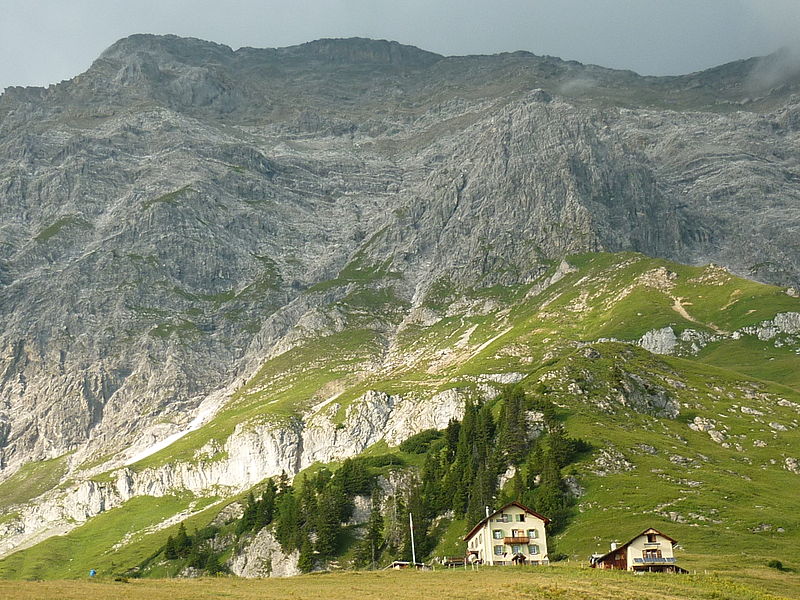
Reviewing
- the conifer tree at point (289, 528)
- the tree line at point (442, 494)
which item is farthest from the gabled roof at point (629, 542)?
the conifer tree at point (289, 528)

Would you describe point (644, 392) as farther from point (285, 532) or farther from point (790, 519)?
point (285, 532)

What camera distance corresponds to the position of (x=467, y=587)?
257ft

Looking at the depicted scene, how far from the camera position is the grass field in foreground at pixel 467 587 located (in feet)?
228

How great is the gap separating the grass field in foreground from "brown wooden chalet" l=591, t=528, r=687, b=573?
681 centimetres

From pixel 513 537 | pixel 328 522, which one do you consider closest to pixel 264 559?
pixel 328 522

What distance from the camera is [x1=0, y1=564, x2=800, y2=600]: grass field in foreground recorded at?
69.4 metres

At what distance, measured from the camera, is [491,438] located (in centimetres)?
17812

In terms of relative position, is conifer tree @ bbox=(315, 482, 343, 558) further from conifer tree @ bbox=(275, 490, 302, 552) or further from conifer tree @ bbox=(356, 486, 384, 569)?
conifer tree @ bbox=(356, 486, 384, 569)

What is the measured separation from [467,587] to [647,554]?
32.7 m

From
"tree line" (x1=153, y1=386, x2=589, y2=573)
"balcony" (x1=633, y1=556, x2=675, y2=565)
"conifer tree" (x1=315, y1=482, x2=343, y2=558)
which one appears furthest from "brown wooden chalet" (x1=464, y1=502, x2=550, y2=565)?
"conifer tree" (x1=315, y1=482, x2=343, y2=558)

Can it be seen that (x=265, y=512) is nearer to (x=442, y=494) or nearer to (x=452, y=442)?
(x=452, y=442)

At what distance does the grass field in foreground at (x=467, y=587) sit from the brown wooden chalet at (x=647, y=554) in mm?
6809

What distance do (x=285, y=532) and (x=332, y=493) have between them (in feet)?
40.3

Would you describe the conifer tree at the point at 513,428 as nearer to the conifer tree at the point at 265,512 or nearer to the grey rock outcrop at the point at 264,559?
the grey rock outcrop at the point at 264,559
